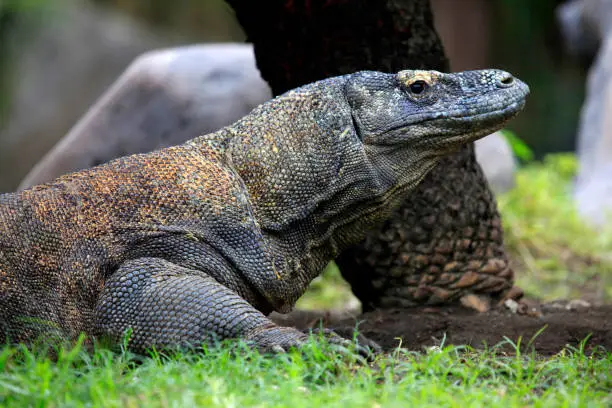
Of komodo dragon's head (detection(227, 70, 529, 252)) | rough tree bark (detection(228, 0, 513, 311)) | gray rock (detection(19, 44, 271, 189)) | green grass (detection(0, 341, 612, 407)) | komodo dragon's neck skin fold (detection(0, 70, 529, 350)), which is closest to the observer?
green grass (detection(0, 341, 612, 407))

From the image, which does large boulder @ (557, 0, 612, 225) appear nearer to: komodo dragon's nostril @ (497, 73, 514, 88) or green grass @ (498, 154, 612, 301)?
green grass @ (498, 154, 612, 301)

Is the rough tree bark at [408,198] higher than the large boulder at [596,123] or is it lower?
higher

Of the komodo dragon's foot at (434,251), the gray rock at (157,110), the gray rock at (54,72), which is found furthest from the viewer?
the gray rock at (54,72)

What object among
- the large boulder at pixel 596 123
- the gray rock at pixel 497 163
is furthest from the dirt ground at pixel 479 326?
the large boulder at pixel 596 123

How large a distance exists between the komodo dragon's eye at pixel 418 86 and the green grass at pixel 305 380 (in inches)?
54.9

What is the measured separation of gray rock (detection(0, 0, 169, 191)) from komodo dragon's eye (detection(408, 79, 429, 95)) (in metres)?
12.5

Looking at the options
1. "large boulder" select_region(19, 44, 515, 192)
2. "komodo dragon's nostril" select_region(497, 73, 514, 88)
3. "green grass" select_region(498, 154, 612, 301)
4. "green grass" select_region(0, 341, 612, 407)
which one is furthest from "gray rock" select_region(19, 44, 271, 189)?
"green grass" select_region(0, 341, 612, 407)

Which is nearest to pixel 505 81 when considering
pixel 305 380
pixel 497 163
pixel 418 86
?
pixel 418 86

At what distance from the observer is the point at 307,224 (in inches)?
164

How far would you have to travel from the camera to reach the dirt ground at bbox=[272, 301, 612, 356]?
454 centimetres

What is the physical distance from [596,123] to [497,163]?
3.14 meters

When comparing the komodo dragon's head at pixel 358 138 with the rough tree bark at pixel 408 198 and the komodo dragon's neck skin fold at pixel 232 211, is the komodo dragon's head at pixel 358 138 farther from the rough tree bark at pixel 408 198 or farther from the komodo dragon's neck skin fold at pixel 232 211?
the rough tree bark at pixel 408 198

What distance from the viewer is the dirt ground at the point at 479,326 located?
454 centimetres

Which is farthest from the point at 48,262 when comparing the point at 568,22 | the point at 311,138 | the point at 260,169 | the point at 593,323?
the point at 568,22
